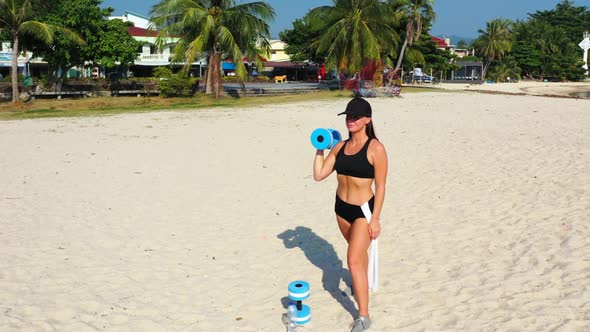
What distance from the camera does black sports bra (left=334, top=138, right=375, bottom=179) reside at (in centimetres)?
346

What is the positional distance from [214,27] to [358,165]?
22.0m

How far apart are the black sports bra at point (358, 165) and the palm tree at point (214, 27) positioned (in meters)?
21.2

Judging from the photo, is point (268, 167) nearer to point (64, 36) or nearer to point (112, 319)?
point (112, 319)

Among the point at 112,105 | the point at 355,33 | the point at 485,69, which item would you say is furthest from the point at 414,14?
the point at 485,69

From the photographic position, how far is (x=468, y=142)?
11.8m

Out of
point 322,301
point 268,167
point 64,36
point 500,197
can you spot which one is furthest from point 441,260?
point 64,36

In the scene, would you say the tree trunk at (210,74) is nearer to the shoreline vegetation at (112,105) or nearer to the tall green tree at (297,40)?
the shoreline vegetation at (112,105)

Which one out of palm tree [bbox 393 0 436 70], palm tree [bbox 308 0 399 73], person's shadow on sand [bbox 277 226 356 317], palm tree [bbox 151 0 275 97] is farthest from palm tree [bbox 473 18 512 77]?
person's shadow on sand [bbox 277 226 356 317]

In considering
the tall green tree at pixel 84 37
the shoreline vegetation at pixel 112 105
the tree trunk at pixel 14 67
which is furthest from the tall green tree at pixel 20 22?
the shoreline vegetation at pixel 112 105

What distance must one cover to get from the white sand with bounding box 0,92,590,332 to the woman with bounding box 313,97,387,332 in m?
0.49

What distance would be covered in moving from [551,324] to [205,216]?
13.9 feet

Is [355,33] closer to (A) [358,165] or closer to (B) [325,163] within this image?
(B) [325,163]

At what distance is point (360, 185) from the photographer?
353cm

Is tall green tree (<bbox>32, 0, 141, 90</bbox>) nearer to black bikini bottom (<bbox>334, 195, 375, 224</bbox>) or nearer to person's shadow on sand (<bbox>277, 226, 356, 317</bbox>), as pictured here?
person's shadow on sand (<bbox>277, 226, 356, 317</bbox>)
